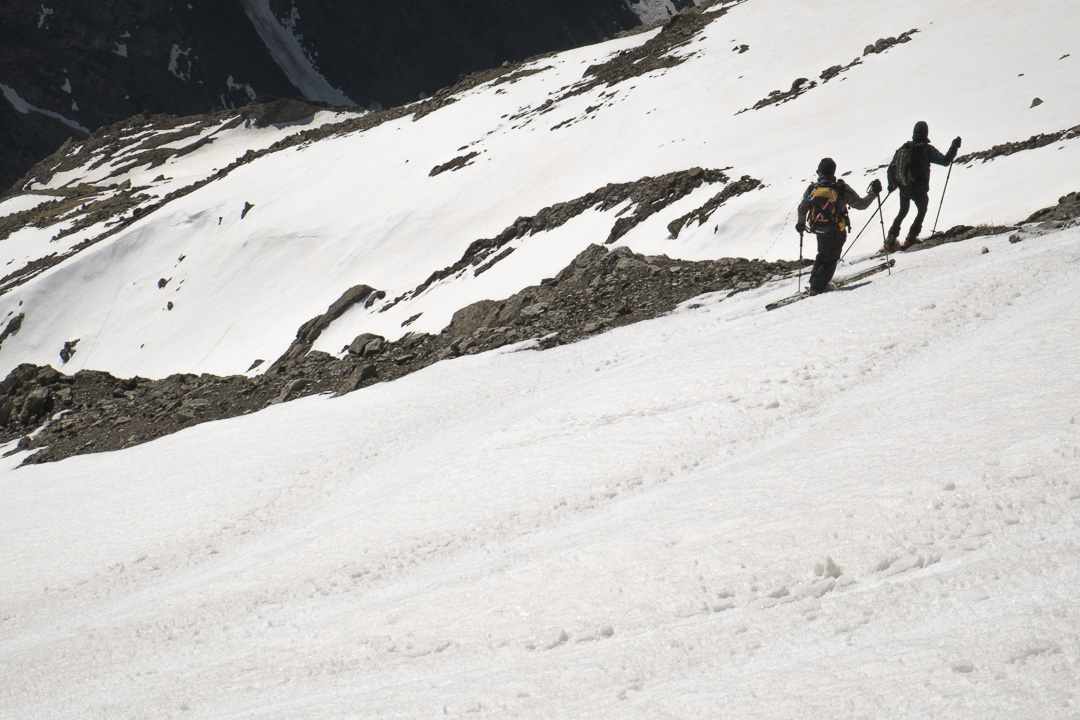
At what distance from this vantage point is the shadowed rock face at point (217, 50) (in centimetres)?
12756

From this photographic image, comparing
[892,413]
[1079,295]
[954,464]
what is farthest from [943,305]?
[954,464]

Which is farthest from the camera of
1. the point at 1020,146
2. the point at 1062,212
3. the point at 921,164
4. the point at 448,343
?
the point at 448,343

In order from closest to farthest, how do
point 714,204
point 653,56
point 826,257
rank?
point 826,257 → point 714,204 → point 653,56

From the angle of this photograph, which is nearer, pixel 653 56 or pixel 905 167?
pixel 905 167

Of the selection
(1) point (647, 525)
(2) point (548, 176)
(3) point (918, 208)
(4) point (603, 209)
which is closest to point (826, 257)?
(3) point (918, 208)

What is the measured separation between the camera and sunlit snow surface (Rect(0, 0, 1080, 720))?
3736 millimetres

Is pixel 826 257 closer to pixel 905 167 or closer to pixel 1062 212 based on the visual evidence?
pixel 905 167

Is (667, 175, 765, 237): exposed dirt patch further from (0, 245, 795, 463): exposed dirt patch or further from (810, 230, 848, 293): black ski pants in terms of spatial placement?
(810, 230, 848, 293): black ski pants

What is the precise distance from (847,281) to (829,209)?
139 centimetres

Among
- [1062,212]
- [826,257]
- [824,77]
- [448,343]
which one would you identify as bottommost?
[1062,212]

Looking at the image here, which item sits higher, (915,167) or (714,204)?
(714,204)

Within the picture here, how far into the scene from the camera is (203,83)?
138 metres

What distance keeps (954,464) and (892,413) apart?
1.25 m

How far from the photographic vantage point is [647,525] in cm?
551
